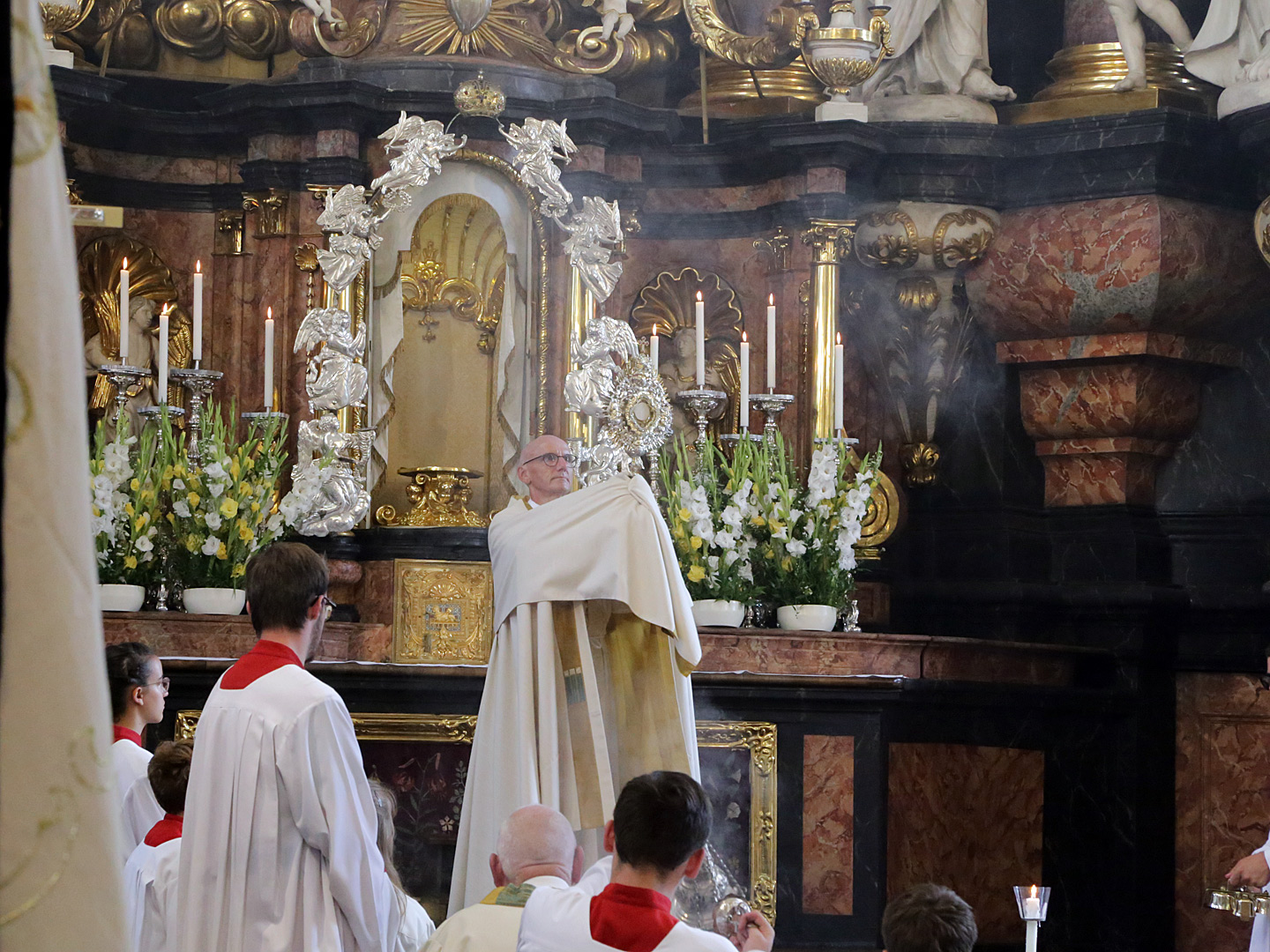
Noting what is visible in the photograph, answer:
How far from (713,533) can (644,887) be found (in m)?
5.41

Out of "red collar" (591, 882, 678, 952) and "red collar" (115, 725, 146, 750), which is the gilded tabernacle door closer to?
"red collar" (115, 725, 146, 750)

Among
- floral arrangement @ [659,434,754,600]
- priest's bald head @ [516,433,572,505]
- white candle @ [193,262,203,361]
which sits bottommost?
floral arrangement @ [659,434,754,600]

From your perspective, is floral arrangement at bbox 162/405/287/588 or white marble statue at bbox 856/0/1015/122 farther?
white marble statue at bbox 856/0/1015/122

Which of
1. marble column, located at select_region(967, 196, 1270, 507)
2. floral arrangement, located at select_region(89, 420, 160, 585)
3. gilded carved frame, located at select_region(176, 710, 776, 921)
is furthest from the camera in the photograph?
marble column, located at select_region(967, 196, 1270, 507)

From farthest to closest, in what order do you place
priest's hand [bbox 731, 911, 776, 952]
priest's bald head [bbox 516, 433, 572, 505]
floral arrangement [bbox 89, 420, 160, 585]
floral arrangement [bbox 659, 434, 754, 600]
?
floral arrangement [bbox 659, 434, 754, 600] < floral arrangement [bbox 89, 420, 160, 585] < priest's bald head [bbox 516, 433, 572, 505] < priest's hand [bbox 731, 911, 776, 952]

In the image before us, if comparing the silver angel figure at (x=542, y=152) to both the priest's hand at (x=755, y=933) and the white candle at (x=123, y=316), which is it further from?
the priest's hand at (x=755, y=933)

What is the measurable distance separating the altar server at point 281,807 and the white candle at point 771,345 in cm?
504

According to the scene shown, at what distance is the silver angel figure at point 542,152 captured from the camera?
9141 millimetres

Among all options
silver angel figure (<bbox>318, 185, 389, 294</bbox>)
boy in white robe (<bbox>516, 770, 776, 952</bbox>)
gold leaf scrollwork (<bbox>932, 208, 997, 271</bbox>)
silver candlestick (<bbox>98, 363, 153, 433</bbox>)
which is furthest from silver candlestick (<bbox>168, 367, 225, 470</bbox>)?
boy in white robe (<bbox>516, 770, 776, 952</bbox>)

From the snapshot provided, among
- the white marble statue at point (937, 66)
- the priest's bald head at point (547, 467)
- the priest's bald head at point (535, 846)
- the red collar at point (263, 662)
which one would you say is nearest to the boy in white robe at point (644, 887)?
the priest's bald head at point (535, 846)

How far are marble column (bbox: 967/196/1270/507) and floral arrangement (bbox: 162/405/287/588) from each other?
3.88 m

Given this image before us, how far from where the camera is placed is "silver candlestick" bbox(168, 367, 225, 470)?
341 inches

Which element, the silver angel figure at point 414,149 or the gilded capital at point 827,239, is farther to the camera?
the gilded capital at point 827,239

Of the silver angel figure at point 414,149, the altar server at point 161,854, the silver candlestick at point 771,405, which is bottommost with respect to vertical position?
the altar server at point 161,854
